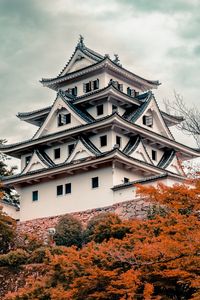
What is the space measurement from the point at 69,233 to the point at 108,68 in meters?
13.1

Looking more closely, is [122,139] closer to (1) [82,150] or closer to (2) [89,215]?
(1) [82,150]

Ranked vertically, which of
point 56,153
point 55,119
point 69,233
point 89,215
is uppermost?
point 55,119

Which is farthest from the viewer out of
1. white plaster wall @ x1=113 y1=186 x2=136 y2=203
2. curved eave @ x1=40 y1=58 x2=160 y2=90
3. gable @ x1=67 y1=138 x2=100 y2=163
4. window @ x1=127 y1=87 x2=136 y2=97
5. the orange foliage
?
window @ x1=127 y1=87 x2=136 y2=97

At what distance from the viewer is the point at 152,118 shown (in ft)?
137

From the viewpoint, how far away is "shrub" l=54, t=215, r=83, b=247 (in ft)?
105

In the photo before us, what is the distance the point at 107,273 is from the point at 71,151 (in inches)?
842

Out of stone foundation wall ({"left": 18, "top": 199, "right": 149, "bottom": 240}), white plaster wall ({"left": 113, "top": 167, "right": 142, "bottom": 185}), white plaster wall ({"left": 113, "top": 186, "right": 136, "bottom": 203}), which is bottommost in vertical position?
stone foundation wall ({"left": 18, "top": 199, "right": 149, "bottom": 240})

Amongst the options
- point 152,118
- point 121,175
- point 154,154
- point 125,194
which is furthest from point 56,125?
point 125,194

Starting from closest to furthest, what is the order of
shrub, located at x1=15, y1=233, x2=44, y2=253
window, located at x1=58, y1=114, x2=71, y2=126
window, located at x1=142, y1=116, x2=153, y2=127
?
shrub, located at x1=15, y1=233, x2=44, y2=253
window, located at x1=58, y1=114, x2=71, y2=126
window, located at x1=142, y1=116, x2=153, y2=127

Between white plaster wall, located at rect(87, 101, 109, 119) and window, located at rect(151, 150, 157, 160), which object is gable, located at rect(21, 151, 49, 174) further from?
window, located at rect(151, 150, 157, 160)

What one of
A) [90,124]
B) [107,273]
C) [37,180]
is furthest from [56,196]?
[107,273]

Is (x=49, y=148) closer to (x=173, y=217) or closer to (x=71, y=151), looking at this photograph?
(x=71, y=151)

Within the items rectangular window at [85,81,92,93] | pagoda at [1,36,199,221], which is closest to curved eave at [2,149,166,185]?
pagoda at [1,36,199,221]

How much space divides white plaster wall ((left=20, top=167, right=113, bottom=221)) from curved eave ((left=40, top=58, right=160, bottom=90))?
766 centimetres
